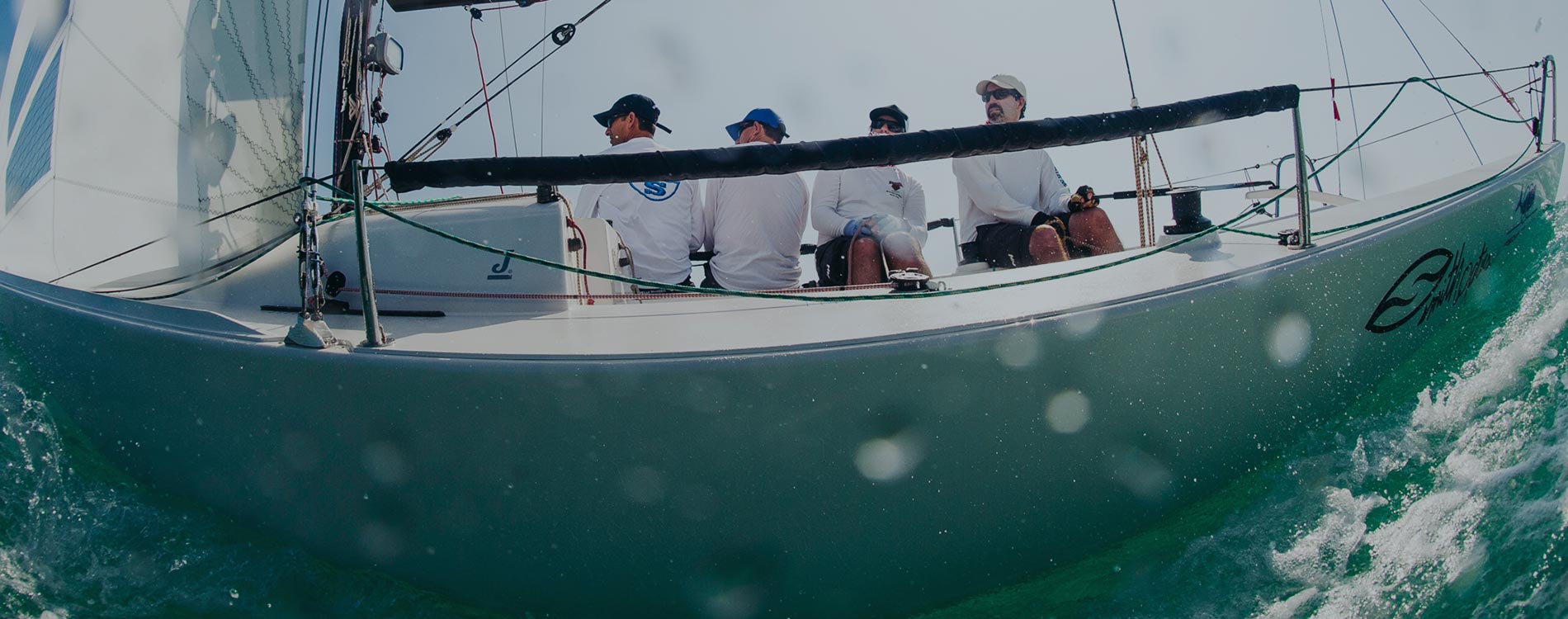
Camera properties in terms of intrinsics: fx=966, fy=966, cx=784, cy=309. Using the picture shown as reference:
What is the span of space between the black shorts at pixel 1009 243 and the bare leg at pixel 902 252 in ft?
4.03

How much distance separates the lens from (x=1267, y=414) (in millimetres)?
2406

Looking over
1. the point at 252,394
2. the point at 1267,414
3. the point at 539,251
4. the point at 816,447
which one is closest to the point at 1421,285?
the point at 1267,414

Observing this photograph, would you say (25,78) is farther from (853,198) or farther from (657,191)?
(853,198)

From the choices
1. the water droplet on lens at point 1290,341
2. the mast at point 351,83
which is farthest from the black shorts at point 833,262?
the mast at point 351,83

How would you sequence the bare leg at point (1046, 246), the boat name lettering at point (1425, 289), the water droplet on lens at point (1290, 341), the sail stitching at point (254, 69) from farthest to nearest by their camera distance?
1. the bare leg at point (1046, 246)
2. the sail stitching at point (254, 69)
3. the boat name lettering at point (1425, 289)
4. the water droplet on lens at point (1290, 341)

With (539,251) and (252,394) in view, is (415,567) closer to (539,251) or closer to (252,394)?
(252,394)

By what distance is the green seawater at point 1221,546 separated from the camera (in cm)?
196

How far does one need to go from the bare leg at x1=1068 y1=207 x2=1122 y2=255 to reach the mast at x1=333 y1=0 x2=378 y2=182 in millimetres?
3463

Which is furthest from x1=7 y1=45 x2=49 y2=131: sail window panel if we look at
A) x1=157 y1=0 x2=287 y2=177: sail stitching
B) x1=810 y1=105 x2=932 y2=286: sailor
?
x1=810 y1=105 x2=932 y2=286: sailor

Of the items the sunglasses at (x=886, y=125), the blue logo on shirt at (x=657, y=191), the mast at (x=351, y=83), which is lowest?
the blue logo on shirt at (x=657, y=191)

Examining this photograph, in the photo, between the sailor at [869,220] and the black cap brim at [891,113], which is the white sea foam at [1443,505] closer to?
the sailor at [869,220]

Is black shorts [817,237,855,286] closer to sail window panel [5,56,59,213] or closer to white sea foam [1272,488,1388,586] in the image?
white sea foam [1272,488,1388,586]

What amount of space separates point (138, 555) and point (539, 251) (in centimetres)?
117

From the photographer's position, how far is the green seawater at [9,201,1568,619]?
196 centimetres
